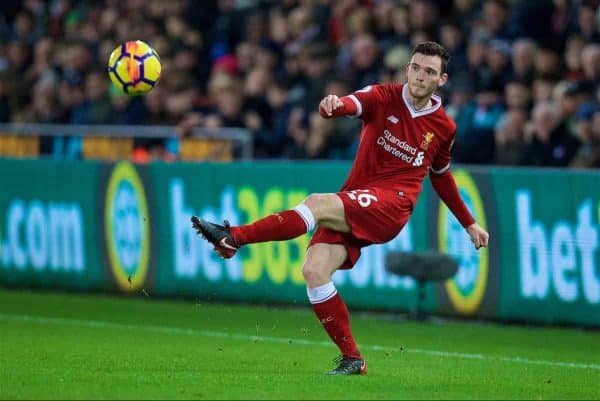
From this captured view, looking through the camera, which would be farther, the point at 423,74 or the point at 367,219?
the point at 423,74

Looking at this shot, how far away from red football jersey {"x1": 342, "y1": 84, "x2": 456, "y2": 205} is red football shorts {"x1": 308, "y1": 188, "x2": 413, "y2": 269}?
0.38ft

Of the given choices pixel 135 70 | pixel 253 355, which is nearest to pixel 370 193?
pixel 253 355

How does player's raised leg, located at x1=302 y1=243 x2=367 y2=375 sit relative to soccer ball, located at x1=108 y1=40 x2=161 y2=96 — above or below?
below

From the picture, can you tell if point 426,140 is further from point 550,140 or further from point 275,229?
point 550,140

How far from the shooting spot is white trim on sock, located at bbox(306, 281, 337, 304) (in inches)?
347

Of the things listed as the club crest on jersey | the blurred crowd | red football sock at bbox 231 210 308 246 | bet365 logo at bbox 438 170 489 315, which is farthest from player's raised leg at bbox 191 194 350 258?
the blurred crowd

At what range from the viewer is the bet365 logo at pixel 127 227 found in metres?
16.0

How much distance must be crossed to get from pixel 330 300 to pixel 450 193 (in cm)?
130

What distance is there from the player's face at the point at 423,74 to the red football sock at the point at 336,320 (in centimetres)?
149

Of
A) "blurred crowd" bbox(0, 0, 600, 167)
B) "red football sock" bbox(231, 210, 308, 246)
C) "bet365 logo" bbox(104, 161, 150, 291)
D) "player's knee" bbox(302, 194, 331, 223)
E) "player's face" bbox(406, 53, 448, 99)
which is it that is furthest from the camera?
"bet365 logo" bbox(104, 161, 150, 291)

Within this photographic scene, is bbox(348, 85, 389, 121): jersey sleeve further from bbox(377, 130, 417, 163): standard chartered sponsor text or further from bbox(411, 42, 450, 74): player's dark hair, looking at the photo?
bbox(411, 42, 450, 74): player's dark hair

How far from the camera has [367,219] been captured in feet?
29.1

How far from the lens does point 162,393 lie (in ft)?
25.9

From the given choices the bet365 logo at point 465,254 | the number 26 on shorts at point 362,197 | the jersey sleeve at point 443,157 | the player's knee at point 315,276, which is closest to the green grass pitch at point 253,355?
the bet365 logo at point 465,254
